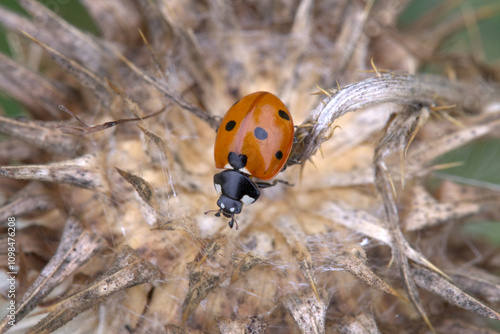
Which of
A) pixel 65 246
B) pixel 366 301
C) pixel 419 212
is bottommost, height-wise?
pixel 65 246

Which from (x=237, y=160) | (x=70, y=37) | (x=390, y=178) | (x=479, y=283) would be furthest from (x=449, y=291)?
(x=70, y=37)

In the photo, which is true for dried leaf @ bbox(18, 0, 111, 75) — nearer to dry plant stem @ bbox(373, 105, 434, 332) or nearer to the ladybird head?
the ladybird head

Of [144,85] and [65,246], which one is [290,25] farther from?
[65,246]

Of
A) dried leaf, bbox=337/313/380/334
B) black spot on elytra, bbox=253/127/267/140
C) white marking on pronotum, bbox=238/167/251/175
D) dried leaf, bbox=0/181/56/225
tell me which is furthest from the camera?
white marking on pronotum, bbox=238/167/251/175

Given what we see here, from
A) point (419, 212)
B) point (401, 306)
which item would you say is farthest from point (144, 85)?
point (401, 306)

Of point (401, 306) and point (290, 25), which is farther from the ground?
point (290, 25)

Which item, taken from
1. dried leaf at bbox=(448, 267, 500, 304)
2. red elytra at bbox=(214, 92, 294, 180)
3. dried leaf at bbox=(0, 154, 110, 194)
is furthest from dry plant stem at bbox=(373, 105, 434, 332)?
dried leaf at bbox=(0, 154, 110, 194)
